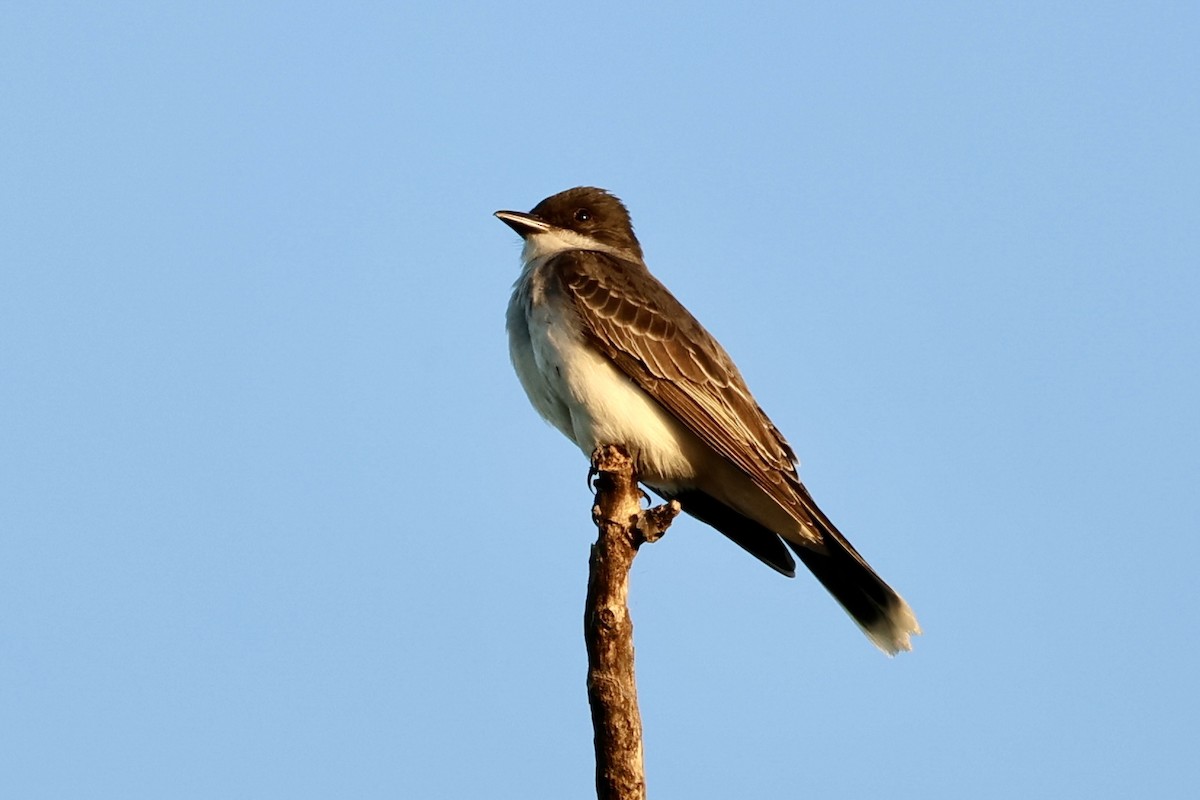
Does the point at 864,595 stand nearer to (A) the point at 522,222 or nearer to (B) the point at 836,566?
(B) the point at 836,566

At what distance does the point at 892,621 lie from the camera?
8992 millimetres

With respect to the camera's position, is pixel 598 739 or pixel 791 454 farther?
pixel 791 454

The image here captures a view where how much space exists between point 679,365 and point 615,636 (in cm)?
325

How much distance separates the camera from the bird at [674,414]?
29.5ft

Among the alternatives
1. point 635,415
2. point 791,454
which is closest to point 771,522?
point 791,454

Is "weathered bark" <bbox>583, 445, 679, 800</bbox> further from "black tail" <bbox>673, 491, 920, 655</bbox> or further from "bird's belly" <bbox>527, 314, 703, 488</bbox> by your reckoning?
"black tail" <bbox>673, 491, 920, 655</bbox>

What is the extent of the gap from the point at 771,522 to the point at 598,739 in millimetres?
3451

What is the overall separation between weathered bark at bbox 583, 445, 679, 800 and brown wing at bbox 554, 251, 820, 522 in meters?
1.73

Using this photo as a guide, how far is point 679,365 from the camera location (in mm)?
9406

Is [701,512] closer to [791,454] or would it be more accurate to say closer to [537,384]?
[791,454]

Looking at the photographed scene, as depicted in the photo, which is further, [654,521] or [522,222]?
[522,222]

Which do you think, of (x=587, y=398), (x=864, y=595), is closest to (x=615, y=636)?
(x=587, y=398)

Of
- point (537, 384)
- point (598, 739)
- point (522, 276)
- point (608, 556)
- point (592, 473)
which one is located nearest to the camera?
point (598, 739)

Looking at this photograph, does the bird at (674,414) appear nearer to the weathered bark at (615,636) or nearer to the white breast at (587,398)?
the white breast at (587,398)
